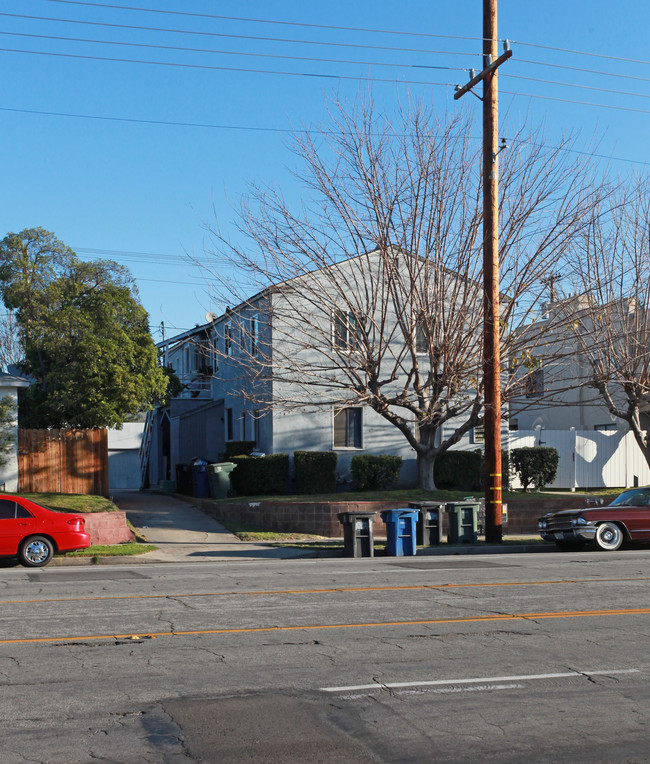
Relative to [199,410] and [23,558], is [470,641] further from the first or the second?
[199,410]

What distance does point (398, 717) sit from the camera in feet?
19.7

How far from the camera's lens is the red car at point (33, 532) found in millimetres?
16625

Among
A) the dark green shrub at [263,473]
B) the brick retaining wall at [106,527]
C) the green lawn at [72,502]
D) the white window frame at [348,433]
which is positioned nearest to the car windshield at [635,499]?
the white window frame at [348,433]

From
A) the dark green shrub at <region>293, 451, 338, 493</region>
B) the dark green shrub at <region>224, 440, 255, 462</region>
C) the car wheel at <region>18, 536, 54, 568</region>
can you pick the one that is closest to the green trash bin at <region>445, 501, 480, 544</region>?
the dark green shrub at <region>293, 451, 338, 493</region>

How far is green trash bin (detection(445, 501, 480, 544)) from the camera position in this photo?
20062 millimetres

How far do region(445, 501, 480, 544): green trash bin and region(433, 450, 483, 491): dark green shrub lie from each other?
7471 mm

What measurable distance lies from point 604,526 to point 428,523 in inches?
154

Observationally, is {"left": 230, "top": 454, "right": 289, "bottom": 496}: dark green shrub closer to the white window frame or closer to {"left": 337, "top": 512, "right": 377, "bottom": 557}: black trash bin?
the white window frame

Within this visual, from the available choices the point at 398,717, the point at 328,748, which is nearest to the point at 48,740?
the point at 328,748

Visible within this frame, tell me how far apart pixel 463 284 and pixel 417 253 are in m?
1.61

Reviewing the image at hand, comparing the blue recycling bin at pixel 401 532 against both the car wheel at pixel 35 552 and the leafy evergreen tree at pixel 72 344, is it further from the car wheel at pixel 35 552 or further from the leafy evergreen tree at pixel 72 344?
the leafy evergreen tree at pixel 72 344

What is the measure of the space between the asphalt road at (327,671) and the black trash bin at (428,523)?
6.76 metres

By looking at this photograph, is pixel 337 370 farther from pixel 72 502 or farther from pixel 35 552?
pixel 35 552

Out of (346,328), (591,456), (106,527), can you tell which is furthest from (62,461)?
(591,456)
